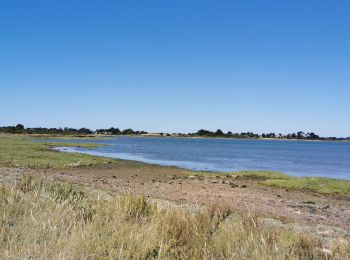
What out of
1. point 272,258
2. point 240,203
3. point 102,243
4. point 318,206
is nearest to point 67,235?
point 102,243

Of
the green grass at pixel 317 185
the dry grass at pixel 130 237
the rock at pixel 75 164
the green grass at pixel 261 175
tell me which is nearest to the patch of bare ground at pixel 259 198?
the green grass at pixel 317 185

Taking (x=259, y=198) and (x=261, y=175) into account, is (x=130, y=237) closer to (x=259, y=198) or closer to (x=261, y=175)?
(x=259, y=198)

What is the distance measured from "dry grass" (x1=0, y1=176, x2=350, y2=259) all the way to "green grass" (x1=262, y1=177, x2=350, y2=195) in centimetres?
1928

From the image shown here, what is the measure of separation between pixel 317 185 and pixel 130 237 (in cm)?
2345

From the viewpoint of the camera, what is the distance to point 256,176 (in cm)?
3388

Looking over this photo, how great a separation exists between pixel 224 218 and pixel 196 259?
3.01m

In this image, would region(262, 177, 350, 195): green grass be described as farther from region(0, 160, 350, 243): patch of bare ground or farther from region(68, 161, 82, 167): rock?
region(68, 161, 82, 167): rock

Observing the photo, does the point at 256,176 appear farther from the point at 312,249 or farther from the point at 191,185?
the point at 312,249

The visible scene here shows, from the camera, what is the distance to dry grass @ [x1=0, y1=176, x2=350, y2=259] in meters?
5.67

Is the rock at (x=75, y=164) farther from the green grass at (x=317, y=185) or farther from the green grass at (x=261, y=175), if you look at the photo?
the green grass at (x=317, y=185)

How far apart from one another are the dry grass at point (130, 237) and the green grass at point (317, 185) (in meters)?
19.3

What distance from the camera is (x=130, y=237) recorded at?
6246 mm

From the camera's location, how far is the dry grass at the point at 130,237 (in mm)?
5668

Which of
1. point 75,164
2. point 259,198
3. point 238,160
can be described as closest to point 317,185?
point 259,198
